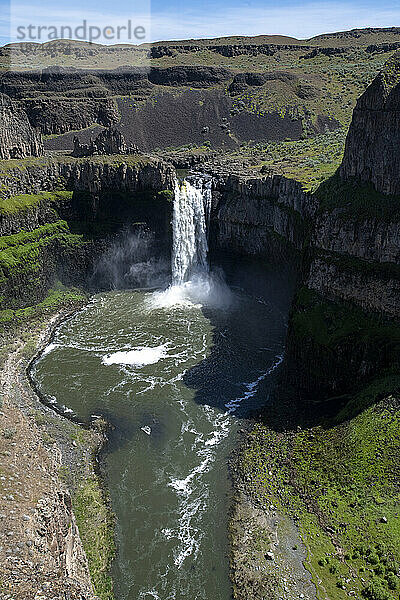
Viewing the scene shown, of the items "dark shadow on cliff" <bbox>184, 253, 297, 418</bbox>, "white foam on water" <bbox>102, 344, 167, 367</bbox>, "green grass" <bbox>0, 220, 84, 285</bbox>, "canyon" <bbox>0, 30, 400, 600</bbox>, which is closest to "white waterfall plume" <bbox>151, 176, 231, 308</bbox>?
"canyon" <bbox>0, 30, 400, 600</bbox>

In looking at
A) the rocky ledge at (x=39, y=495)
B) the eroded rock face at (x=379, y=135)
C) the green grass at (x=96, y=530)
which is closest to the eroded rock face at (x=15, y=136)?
the rocky ledge at (x=39, y=495)

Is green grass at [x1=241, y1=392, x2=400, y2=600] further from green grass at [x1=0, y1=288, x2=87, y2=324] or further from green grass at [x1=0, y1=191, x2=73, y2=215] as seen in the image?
green grass at [x1=0, y1=191, x2=73, y2=215]

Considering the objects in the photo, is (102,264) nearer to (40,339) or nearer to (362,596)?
(40,339)

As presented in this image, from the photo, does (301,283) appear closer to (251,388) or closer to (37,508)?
(251,388)

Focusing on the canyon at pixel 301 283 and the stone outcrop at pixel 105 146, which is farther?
the stone outcrop at pixel 105 146

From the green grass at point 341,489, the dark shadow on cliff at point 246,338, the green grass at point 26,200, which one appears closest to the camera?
the green grass at point 341,489

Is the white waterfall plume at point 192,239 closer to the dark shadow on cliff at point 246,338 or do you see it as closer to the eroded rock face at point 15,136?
the dark shadow on cliff at point 246,338
